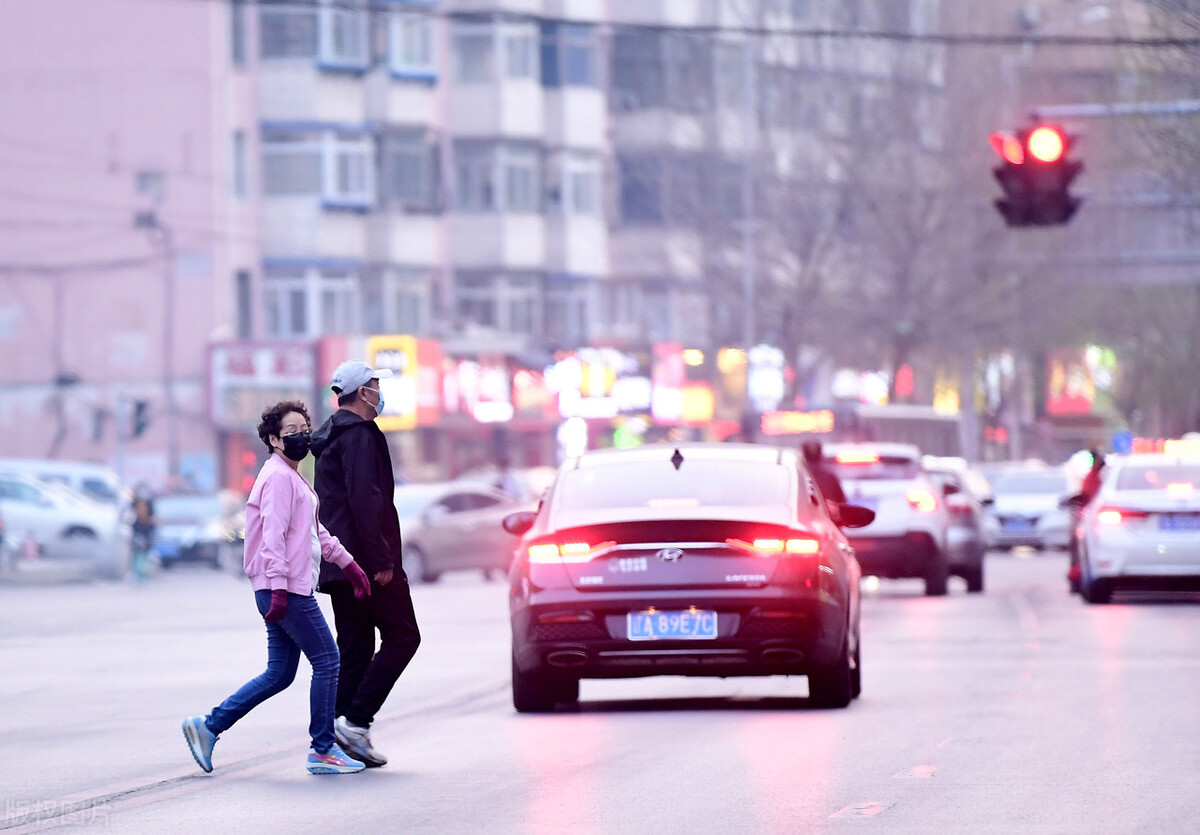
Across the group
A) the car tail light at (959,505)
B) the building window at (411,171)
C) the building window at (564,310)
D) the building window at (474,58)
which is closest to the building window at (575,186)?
the building window at (564,310)

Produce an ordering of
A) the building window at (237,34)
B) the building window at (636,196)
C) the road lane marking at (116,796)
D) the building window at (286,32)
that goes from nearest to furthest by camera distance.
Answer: the road lane marking at (116,796) → the building window at (237,34) → the building window at (286,32) → the building window at (636,196)

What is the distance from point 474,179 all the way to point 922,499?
4007 centimetres

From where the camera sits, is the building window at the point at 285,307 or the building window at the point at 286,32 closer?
the building window at the point at 286,32

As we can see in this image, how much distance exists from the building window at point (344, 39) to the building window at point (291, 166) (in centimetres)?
192

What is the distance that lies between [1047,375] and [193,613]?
65.6m

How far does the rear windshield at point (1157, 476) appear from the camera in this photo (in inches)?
1052

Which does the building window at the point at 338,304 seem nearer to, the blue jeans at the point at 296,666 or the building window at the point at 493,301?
the building window at the point at 493,301

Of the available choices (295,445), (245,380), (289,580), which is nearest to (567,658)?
(289,580)

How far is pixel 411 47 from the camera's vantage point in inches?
2557

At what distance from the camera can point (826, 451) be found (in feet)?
97.7

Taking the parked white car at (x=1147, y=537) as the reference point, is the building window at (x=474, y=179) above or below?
above

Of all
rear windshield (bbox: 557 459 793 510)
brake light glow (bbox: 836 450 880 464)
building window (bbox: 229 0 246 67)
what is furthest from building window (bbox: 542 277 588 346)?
rear windshield (bbox: 557 459 793 510)

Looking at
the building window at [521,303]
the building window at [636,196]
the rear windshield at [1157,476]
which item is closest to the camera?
the rear windshield at [1157,476]

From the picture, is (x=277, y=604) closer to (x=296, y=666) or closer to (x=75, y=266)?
(x=296, y=666)
